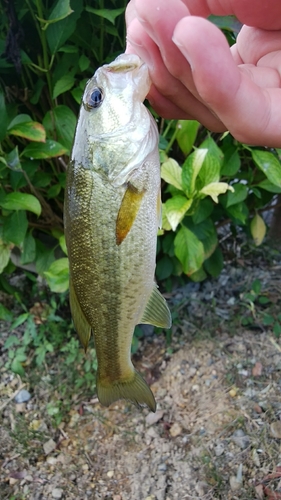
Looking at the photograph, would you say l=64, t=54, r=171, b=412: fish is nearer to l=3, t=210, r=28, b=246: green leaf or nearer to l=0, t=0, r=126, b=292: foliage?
l=0, t=0, r=126, b=292: foliage

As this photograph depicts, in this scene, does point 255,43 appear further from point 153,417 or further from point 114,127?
point 153,417

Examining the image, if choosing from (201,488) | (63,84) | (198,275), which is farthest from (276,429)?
(63,84)

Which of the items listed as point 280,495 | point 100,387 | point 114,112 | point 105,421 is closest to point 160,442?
point 105,421

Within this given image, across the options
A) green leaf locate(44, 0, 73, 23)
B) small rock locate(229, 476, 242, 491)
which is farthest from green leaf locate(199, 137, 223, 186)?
small rock locate(229, 476, 242, 491)

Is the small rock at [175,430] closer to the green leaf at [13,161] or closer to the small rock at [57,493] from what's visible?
the small rock at [57,493]

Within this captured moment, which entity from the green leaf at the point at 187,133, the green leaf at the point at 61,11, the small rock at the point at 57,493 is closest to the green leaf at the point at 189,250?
the green leaf at the point at 187,133

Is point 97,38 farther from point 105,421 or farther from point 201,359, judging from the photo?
point 105,421
